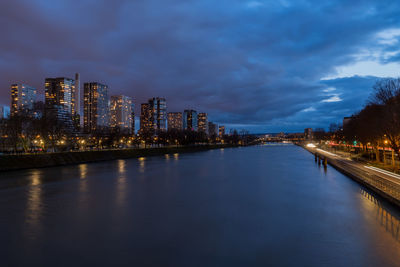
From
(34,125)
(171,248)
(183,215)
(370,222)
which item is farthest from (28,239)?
(34,125)

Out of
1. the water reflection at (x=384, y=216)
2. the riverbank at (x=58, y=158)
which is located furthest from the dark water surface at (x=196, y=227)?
the riverbank at (x=58, y=158)

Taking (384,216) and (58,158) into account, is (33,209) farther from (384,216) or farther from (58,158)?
(58,158)

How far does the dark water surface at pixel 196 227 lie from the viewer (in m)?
10.2

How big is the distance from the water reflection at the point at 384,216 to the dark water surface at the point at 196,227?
45 millimetres

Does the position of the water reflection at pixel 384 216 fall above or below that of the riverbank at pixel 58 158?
below

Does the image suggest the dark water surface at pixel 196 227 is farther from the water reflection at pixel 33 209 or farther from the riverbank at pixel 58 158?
the riverbank at pixel 58 158

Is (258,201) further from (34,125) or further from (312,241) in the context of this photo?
(34,125)

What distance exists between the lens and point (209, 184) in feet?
94.1

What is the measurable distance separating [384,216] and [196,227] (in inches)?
428

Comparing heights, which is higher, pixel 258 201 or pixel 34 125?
pixel 34 125

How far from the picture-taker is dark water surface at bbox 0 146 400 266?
10.2 metres

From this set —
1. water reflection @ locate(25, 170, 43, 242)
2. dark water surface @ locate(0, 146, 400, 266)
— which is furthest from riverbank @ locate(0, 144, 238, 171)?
dark water surface @ locate(0, 146, 400, 266)

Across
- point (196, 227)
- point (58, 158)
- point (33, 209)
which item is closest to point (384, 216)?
point (196, 227)

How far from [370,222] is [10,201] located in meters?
23.8
